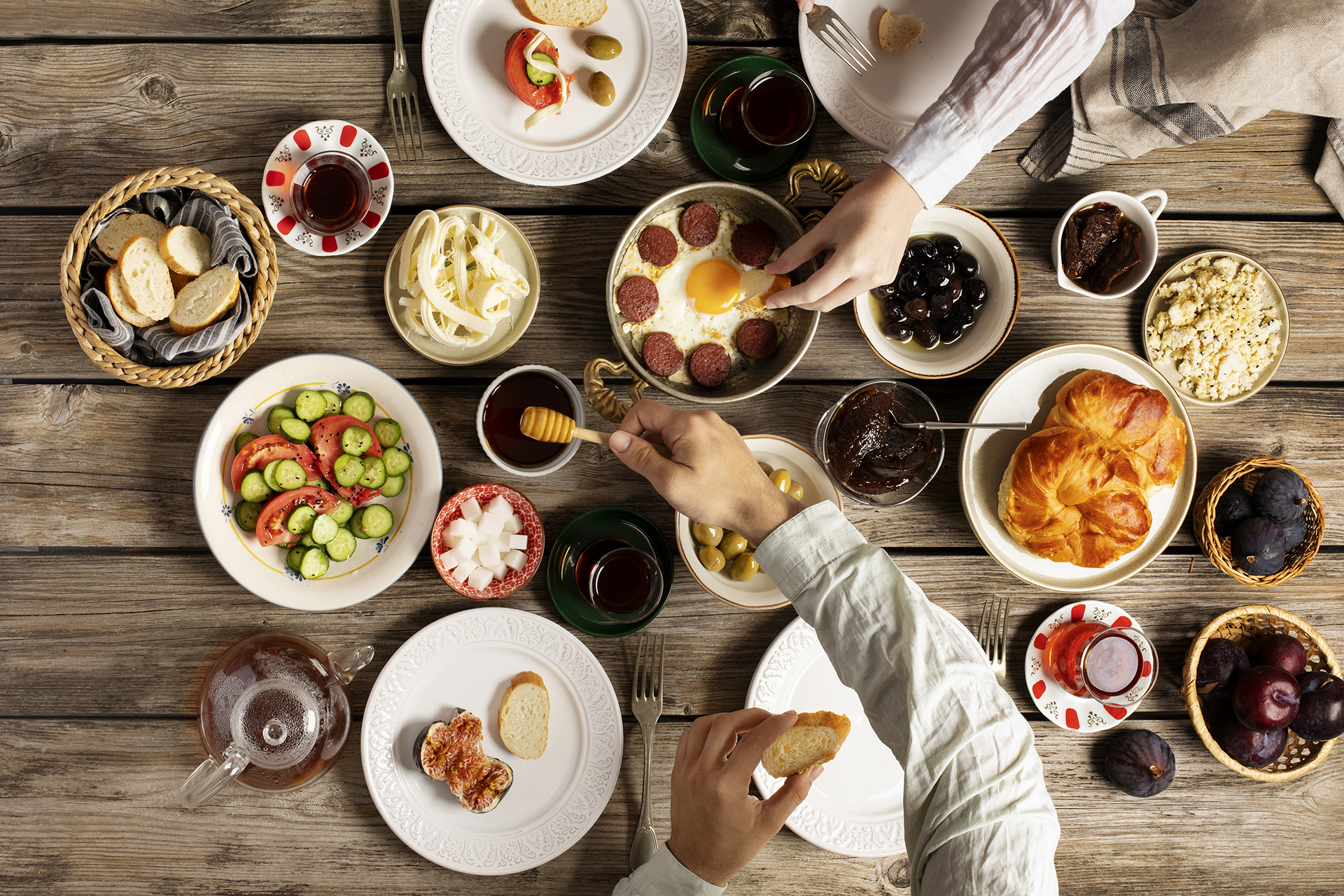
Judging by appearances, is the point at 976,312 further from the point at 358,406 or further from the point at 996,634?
the point at 358,406

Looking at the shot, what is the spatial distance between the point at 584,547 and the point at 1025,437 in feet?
4.03

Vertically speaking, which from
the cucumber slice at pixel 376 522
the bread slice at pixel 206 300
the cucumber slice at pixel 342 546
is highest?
A: the bread slice at pixel 206 300

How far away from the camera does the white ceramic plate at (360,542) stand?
6.17 ft

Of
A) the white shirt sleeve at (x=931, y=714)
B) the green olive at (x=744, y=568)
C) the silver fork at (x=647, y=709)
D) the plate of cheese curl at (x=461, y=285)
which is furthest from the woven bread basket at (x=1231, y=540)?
the plate of cheese curl at (x=461, y=285)

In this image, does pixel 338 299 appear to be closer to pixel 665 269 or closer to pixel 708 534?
pixel 665 269

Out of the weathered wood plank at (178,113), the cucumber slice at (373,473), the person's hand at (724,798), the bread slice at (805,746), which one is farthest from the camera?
the weathered wood plank at (178,113)

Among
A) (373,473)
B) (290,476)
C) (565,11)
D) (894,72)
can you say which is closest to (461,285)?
(373,473)

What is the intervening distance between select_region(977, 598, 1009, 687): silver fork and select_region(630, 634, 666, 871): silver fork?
90cm

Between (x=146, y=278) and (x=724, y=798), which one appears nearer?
(x=724, y=798)

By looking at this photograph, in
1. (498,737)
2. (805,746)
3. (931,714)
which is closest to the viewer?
(931,714)

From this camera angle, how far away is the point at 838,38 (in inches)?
75.4

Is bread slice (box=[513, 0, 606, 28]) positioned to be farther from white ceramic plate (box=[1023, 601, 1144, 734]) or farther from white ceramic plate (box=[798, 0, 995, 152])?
white ceramic plate (box=[1023, 601, 1144, 734])

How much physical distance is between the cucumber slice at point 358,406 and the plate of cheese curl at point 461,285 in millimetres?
182

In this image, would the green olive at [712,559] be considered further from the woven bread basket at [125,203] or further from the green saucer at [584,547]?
the woven bread basket at [125,203]
